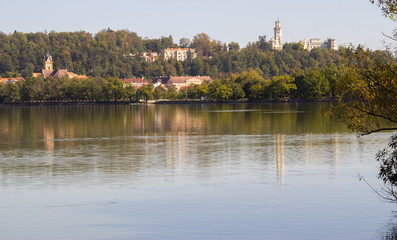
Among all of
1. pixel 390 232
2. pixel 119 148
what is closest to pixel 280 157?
pixel 119 148

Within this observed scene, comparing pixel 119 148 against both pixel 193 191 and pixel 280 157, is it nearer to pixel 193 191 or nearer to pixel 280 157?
pixel 280 157

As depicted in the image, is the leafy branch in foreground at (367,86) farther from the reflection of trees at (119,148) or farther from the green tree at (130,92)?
the green tree at (130,92)

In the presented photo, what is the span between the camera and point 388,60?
18781 mm

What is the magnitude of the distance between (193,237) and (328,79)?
132 metres

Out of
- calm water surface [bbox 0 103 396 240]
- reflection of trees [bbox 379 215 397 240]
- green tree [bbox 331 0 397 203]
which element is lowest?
reflection of trees [bbox 379 215 397 240]

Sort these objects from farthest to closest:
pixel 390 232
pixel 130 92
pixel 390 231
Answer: pixel 130 92, pixel 390 231, pixel 390 232

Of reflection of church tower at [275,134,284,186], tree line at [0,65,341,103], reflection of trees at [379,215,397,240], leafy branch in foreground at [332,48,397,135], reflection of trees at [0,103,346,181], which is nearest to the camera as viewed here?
reflection of trees at [379,215,397,240]

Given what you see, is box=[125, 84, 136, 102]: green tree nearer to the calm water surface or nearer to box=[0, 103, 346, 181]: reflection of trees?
box=[0, 103, 346, 181]: reflection of trees

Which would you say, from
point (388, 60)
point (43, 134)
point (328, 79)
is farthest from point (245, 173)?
point (328, 79)

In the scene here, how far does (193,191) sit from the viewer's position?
23.0 meters

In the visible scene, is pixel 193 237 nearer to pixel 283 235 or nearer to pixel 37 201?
pixel 283 235

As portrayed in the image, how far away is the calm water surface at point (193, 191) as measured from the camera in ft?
57.5

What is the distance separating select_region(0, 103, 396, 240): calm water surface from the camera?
17.5 meters

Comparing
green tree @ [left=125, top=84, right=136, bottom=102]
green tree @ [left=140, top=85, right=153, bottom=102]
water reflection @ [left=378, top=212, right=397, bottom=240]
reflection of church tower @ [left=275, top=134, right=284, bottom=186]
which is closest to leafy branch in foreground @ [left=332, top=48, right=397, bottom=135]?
water reflection @ [left=378, top=212, right=397, bottom=240]
